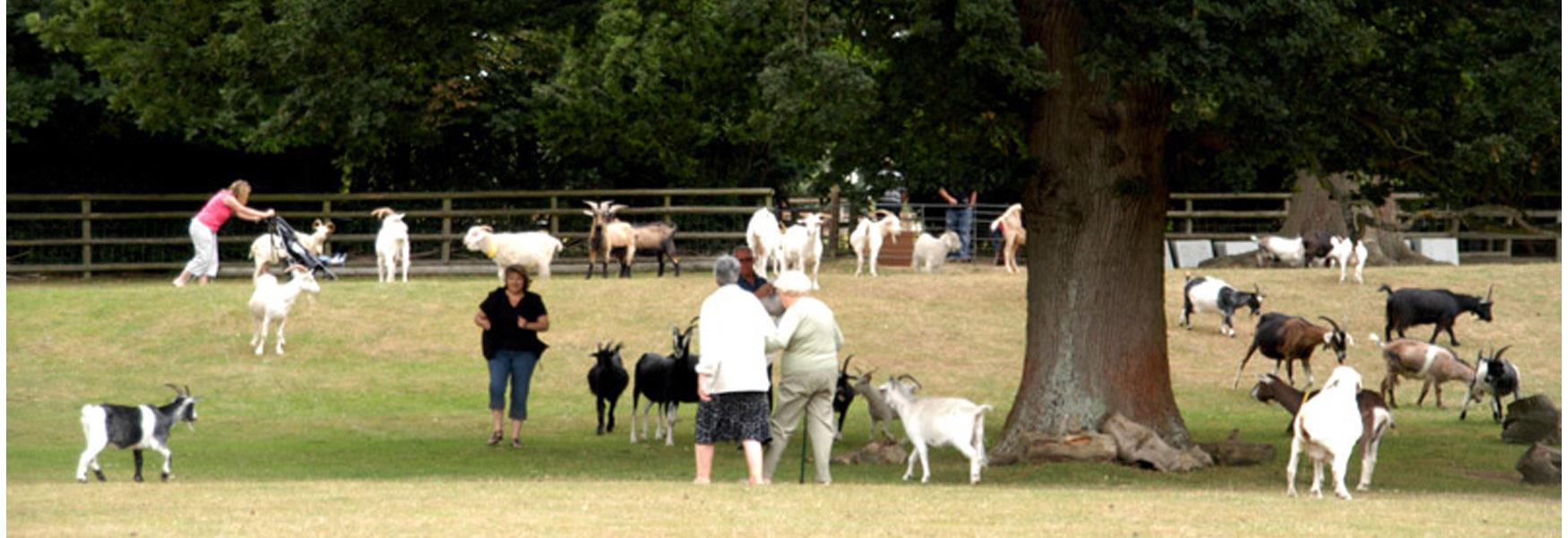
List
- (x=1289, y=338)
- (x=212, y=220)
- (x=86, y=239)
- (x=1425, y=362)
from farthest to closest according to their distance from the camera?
(x=86, y=239), (x=212, y=220), (x=1289, y=338), (x=1425, y=362)

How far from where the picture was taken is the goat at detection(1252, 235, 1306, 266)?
35531 mm

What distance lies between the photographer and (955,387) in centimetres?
2520

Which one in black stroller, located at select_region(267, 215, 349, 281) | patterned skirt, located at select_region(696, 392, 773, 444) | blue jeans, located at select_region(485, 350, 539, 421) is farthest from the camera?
black stroller, located at select_region(267, 215, 349, 281)

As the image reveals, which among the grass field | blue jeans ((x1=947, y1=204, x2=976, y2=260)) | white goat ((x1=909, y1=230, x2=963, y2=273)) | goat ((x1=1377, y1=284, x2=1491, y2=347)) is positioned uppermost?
blue jeans ((x1=947, y1=204, x2=976, y2=260))

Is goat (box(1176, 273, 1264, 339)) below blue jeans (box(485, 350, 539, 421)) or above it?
above

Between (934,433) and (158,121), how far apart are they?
11.1 m

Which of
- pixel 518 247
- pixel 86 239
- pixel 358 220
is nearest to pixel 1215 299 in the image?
pixel 518 247

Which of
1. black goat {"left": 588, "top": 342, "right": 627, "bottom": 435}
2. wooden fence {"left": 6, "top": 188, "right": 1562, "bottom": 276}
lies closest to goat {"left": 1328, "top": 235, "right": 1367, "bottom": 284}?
wooden fence {"left": 6, "top": 188, "right": 1562, "bottom": 276}

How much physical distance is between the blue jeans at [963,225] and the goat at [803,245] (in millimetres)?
9583

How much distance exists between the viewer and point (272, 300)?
82.5ft

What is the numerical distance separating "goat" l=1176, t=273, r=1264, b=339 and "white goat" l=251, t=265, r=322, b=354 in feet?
38.7

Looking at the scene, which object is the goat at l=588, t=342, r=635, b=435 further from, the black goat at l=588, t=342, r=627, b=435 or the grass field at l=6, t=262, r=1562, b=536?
the grass field at l=6, t=262, r=1562, b=536

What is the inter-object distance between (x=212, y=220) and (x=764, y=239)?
8520 millimetres

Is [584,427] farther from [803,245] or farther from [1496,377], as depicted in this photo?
[803,245]
